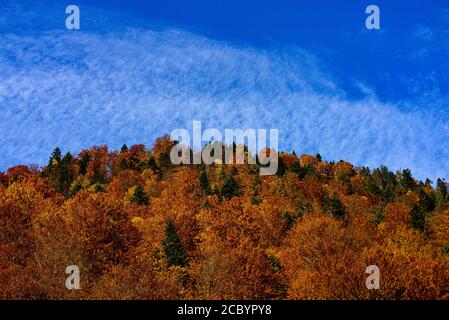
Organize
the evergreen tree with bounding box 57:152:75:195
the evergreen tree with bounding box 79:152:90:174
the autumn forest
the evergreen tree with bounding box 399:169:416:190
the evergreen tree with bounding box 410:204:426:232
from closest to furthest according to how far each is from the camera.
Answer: the autumn forest < the evergreen tree with bounding box 410:204:426:232 < the evergreen tree with bounding box 57:152:75:195 < the evergreen tree with bounding box 79:152:90:174 < the evergreen tree with bounding box 399:169:416:190

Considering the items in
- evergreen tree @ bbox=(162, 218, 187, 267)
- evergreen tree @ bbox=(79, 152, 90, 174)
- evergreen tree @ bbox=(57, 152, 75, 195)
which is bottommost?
evergreen tree @ bbox=(162, 218, 187, 267)

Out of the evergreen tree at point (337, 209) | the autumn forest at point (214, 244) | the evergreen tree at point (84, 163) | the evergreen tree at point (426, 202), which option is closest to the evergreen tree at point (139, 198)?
the autumn forest at point (214, 244)

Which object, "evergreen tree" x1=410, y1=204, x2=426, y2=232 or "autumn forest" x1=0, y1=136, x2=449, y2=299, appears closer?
"autumn forest" x1=0, y1=136, x2=449, y2=299

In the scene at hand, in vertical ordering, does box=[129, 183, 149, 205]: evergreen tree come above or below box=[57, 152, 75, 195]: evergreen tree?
below

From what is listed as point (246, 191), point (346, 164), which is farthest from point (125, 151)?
A: point (346, 164)

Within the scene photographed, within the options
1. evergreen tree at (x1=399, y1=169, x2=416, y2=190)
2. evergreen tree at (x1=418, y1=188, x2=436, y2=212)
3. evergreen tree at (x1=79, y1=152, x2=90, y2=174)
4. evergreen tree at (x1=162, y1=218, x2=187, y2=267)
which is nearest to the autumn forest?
evergreen tree at (x1=162, y1=218, x2=187, y2=267)

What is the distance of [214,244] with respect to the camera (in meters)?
64.1

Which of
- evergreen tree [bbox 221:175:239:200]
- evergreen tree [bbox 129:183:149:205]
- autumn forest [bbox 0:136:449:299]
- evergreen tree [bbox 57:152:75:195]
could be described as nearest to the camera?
autumn forest [bbox 0:136:449:299]

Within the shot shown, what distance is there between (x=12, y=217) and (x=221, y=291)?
127 ft

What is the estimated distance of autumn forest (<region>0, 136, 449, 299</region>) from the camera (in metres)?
46.1

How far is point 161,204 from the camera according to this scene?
98.4 metres

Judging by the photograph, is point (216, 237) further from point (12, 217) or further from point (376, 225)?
point (376, 225)

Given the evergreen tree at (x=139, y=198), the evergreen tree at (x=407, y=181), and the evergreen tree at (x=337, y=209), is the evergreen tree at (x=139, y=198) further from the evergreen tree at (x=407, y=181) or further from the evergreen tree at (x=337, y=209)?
the evergreen tree at (x=407, y=181)

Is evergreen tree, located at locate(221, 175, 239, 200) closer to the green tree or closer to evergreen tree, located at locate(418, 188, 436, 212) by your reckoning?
the green tree
